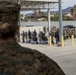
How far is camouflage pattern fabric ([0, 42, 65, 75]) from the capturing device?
1.75m

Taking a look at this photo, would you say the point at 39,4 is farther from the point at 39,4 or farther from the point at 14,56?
the point at 14,56

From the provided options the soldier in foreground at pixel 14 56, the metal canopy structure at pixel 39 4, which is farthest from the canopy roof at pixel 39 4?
the soldier in foreground at pixel 14 56

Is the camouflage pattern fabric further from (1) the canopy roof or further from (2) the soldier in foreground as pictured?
(1) the canopy roof

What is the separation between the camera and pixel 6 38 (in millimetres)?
1919

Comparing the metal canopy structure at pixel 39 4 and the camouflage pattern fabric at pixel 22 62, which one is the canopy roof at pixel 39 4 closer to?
the metal canopy structure at pixel 39 4

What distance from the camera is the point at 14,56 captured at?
1.84 m

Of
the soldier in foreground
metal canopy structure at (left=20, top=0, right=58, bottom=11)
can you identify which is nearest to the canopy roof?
metal canopy structure at (left=20, top=0, right=58, bottom=11)

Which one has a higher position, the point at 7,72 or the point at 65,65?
the point at 7,72

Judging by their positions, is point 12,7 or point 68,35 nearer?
point 12,7

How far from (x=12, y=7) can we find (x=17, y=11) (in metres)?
0.05

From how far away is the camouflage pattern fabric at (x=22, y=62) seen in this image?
69.0 inches

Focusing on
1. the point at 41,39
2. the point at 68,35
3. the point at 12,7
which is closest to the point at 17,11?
the point at 12,7

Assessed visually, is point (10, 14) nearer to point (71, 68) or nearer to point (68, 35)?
point (71, 68)

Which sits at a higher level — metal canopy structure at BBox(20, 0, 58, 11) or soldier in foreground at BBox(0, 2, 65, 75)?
metal canopy structure at BBox(20, 0, 58, 11)
